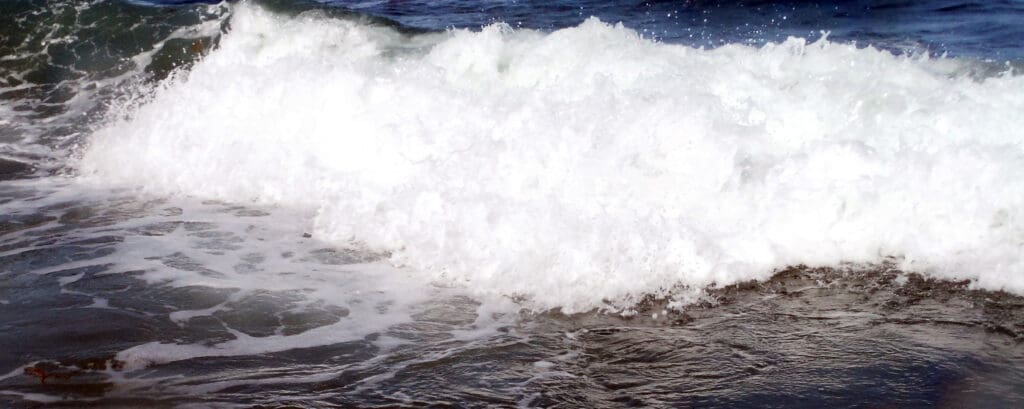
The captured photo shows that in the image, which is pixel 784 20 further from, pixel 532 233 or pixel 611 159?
pixel 532 233

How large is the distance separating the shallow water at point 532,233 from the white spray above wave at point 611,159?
21 millimetres

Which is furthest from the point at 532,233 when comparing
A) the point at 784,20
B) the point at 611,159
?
the point at 784,20

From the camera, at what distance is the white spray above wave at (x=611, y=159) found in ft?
17.2

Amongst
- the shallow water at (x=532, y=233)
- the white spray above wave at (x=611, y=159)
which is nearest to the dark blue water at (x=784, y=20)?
the shallow water at (x=532, y=233)

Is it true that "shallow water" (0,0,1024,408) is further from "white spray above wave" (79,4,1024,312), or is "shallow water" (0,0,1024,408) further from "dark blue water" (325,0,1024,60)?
"dark blue water" (325,0,1024,60)

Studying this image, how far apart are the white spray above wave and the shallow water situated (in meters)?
0.02

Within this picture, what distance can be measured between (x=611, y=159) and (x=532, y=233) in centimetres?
85

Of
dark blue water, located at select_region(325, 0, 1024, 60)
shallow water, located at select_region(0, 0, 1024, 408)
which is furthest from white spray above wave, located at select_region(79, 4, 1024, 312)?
dark blue water, located at select_region(325, 0, 1024, 60)

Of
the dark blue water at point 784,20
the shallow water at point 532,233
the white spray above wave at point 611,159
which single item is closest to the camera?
the shallow water at point 532,233

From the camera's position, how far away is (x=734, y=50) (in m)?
7.38

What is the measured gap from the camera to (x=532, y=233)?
5.41 metres

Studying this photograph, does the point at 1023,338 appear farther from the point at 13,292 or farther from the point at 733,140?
the point at 13,292

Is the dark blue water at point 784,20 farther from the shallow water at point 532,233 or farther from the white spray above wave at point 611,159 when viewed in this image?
the white spray above wave at point 611,159

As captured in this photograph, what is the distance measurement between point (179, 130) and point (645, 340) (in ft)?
17.1
